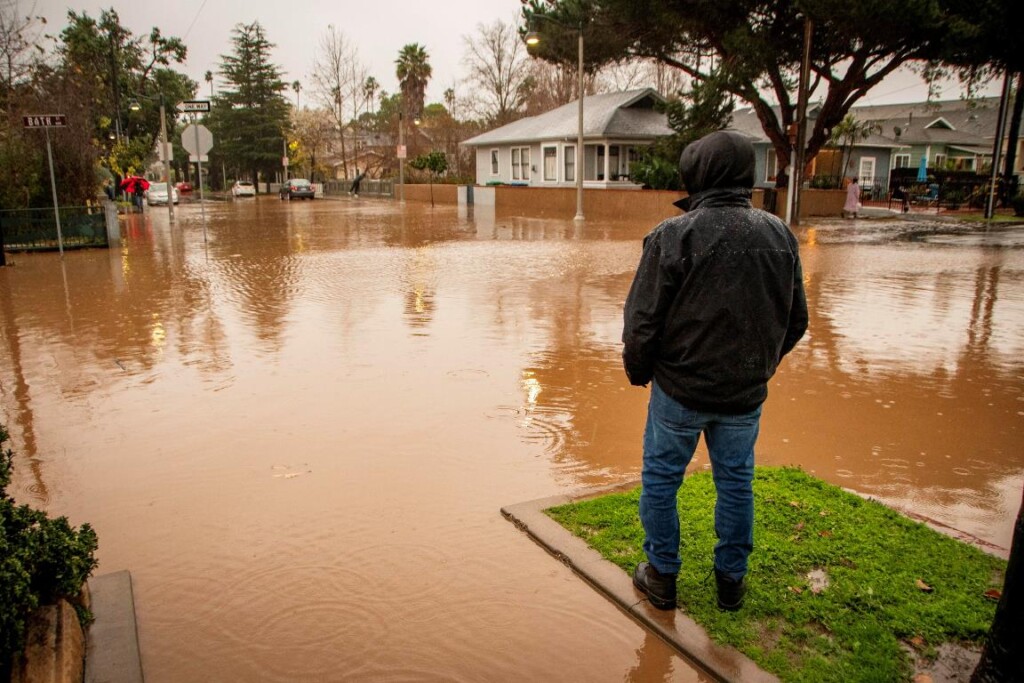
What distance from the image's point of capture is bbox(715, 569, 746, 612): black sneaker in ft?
10.9

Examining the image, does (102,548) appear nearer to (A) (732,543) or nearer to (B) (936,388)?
(A) (732,543)

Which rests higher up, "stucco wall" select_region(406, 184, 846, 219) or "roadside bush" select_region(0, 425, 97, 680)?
"stucco wall" select_region(406, 184, 846, 219)

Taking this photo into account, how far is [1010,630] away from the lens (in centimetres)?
247

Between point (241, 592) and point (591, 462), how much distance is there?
2502 mm

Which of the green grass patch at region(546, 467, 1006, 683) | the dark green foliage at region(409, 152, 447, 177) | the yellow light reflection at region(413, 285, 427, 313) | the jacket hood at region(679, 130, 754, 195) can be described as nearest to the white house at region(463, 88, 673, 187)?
the dark green foliage at region(409, 152, 447, 177)

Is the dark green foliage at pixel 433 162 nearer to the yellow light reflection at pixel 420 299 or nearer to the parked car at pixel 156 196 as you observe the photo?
the parked car at pixel 156 196

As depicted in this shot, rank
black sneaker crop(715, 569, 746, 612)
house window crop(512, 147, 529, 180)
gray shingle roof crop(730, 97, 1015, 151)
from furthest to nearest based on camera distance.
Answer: gray shingle roof crop(730, 97, 1015, 151), house window crop(512, 147, 529, 180), black sneaker crop(715, 569, 746, 612)

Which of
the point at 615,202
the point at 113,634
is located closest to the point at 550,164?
the point at 615,202

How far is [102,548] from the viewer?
407cm

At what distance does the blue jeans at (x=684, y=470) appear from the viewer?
126 inches

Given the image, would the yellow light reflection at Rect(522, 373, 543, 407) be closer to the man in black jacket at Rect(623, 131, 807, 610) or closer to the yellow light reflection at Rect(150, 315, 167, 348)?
the man in black jacket at Rect(623, 131, 807, 610)

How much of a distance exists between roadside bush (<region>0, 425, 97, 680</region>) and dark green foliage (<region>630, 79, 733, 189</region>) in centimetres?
2538

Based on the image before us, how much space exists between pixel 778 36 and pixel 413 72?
48.3 metres

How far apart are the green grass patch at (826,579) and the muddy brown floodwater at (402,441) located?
1.17 feet
